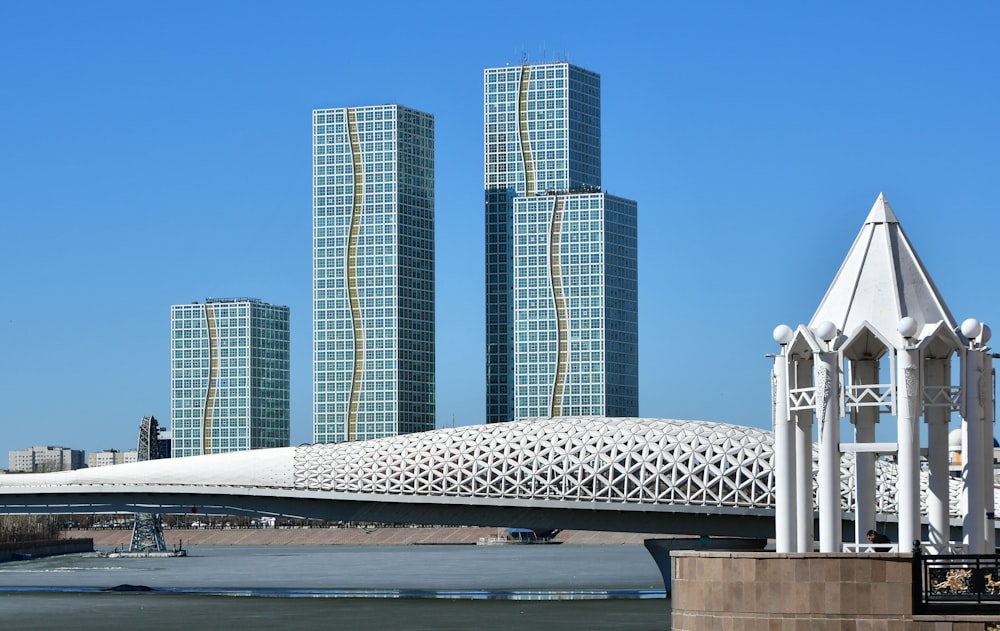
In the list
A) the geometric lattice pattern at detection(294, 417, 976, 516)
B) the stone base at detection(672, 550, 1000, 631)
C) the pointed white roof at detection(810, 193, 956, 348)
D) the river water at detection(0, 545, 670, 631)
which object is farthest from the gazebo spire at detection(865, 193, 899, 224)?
the geometric lattice pattern at detection(294, 417, 976, 516)

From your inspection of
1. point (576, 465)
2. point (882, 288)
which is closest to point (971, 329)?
point (882, 288)

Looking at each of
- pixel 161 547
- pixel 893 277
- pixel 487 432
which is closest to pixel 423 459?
pixel 487 432

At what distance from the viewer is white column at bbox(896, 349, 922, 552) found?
2841 centimetres

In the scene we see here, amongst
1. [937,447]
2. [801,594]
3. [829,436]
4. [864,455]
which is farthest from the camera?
[864,455]

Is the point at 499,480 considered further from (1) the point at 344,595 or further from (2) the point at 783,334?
(2) the point at 783,334

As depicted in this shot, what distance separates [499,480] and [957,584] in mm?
55780

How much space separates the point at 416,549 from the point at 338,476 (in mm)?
105057

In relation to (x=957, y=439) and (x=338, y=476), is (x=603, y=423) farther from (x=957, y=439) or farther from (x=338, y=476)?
(x=957, y=439)

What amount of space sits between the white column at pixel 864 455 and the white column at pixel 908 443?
2.91 m

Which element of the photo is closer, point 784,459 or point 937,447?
point 784,459

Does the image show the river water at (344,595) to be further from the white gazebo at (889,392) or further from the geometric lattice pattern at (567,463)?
the white gazebo at (889,392)

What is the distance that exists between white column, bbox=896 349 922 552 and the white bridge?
156ft

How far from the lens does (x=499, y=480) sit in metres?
80.8

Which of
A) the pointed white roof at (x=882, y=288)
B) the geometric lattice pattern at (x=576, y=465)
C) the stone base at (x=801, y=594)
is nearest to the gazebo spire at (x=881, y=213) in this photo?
the pointed white roof at (x=882, y=288)
